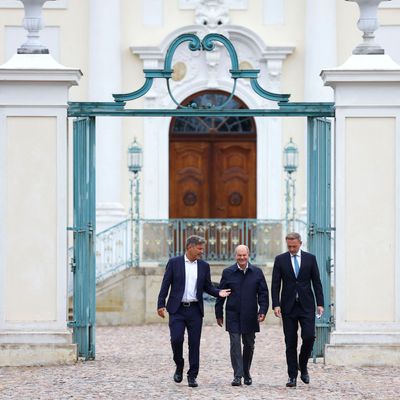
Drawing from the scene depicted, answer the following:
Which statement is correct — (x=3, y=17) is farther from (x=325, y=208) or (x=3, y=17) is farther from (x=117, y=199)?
(x=325, y=208)

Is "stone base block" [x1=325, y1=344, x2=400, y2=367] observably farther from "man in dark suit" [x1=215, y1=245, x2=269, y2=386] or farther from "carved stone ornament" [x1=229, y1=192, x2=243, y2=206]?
"carved stone ornament" [x1=229, y1=192, x2=243, y2=206]

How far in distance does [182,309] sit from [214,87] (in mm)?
12907

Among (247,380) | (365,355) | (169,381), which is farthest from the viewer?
(365,355)

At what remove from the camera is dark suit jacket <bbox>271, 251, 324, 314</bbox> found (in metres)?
16.2

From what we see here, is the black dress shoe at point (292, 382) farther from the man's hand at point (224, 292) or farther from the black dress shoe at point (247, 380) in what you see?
the man's hand at point (224, 292)

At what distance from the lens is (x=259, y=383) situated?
1666 centimetres

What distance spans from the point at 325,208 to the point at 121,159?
33.7ft

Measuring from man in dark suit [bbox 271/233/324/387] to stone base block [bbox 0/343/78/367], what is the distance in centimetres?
297

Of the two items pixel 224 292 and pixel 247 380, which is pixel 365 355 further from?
pixel 224 292

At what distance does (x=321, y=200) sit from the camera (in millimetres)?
18562

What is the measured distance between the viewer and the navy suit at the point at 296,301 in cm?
1623

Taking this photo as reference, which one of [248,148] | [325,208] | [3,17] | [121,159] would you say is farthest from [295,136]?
[325,208]

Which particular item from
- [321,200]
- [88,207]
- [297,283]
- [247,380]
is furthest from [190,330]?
[321,200]

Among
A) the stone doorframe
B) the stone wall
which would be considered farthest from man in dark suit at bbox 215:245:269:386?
the stone doorframe
